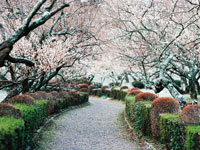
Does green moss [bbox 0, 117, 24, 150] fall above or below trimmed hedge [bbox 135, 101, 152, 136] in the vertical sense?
above

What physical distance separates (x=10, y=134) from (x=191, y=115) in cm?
338

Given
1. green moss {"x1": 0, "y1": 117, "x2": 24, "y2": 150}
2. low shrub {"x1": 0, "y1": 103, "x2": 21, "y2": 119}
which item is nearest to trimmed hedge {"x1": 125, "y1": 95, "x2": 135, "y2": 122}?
low shrub {"x1": 0, "y1": 103, "x2": 21, "y2": 119}

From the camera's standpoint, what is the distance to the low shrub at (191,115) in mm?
5281

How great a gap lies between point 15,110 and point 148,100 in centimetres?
618

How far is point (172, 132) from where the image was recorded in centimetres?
600

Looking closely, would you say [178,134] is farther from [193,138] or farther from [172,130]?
[193,138]

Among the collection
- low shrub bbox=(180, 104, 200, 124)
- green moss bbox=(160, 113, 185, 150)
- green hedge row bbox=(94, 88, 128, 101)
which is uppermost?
low shrub bbox=(180, 104, 200, 124)

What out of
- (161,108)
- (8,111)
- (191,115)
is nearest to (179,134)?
(191,115)

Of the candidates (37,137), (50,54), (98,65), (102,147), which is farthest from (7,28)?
(98,65)

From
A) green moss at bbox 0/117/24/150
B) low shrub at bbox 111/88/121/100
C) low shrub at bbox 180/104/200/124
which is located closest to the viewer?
green moss at bbox 0/117/24/150

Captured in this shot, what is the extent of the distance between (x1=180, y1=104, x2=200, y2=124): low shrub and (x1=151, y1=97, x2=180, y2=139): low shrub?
2.11 m

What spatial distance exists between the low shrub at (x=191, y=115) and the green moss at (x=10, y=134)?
320cm

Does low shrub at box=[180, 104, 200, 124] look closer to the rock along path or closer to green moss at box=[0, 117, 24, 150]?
the rock along path

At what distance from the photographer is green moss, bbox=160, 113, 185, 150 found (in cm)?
555
